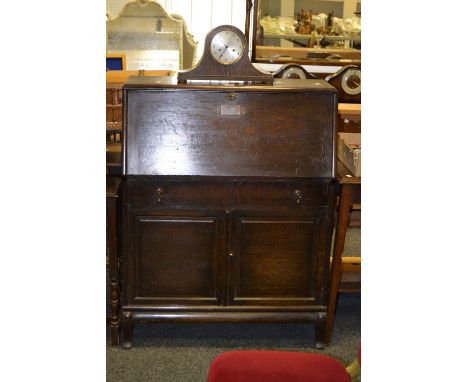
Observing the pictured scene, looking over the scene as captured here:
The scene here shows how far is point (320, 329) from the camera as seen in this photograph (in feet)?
9.50

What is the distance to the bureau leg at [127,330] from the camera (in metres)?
2.79

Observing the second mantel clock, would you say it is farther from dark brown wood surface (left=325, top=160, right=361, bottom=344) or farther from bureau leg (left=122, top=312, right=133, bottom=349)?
bureau leg (left=122, top=312, right=133, bottom=349)

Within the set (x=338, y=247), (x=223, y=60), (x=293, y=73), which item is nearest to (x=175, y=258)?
(x=338, y=247)

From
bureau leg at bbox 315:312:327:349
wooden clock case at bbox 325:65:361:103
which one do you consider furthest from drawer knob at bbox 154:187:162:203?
wooden clock case at bbox 325:65:361:103

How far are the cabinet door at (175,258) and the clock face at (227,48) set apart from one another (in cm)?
64

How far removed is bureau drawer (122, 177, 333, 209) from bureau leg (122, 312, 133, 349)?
1.61 feet

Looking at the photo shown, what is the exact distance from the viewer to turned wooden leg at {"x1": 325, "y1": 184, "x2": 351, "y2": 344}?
2678mm

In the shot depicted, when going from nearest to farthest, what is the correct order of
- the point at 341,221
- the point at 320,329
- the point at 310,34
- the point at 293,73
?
the point at 341,221, the point at 320,329, the point at 293,73, the point at 310,34

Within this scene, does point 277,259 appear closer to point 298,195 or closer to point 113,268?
point 298,195

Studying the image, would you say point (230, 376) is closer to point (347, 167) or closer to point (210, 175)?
point (210, 175)

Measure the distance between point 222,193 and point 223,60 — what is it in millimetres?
547
